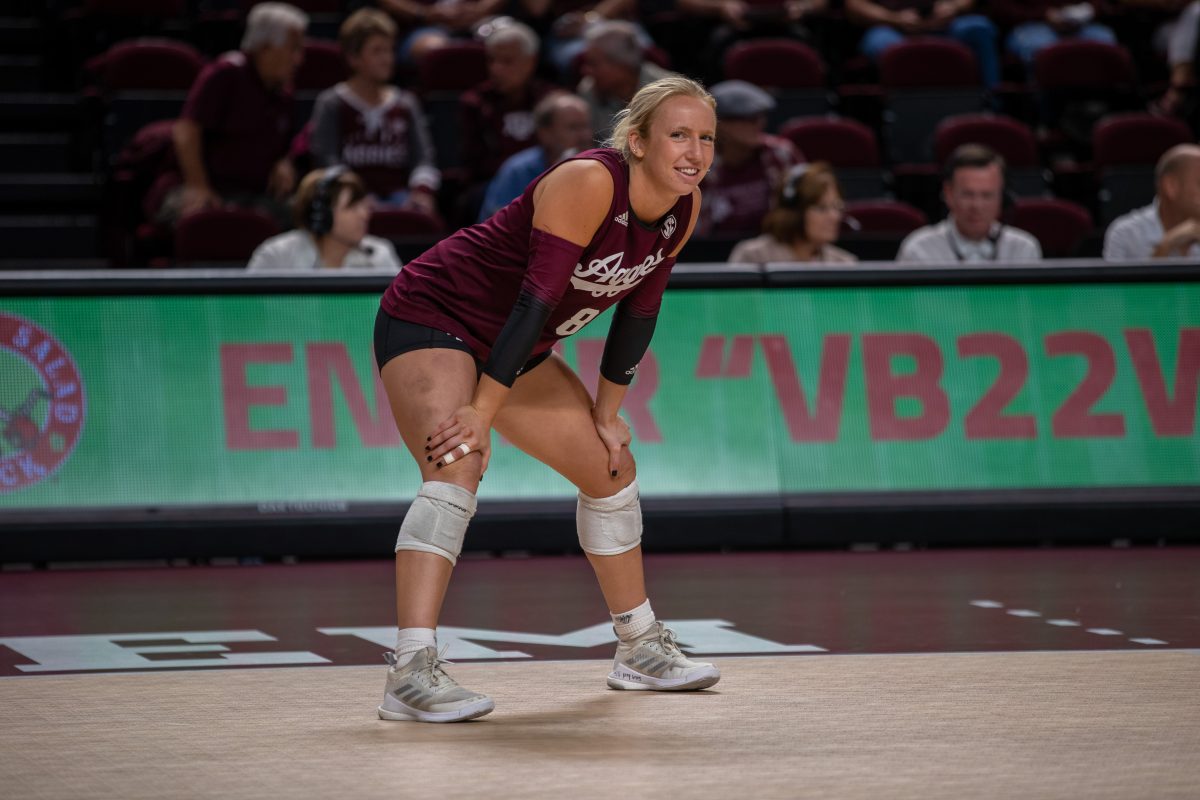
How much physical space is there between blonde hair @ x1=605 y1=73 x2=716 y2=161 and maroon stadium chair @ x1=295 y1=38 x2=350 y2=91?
7.89 meters

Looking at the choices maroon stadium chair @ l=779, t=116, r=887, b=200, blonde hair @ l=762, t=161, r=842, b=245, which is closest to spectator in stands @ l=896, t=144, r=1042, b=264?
blonde hair @ l=762, t=161, r=842, b=245

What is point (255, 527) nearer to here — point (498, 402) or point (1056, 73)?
point (498, 402)

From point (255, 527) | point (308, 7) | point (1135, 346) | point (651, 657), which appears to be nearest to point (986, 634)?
point (651, 657)

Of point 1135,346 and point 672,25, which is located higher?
point 672,25

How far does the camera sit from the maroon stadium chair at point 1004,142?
11891 millimetres

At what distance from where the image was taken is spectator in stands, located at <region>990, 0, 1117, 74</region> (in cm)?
1369

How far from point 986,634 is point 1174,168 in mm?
4349

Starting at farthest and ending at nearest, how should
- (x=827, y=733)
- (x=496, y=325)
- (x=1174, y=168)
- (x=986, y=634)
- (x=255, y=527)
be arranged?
1. (x=1174, y=168)
2. (x=255, y=527)
3. (x=986, y=634)
4. (x=496, y=325)
5. (x=827, y=733)

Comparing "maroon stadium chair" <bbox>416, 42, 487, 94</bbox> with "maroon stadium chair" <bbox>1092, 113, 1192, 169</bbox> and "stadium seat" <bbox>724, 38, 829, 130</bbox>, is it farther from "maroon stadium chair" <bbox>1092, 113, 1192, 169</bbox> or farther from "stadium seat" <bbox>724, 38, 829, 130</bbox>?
"maroon stadium chair" <bbox>1092, 113, 1192, 169</bbox>

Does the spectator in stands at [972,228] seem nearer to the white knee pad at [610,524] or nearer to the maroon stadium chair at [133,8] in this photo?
the white knee pad at [610,524]

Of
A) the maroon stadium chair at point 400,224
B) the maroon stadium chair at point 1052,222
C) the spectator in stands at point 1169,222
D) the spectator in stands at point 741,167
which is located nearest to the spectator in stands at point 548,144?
the maroon stadium chair at point 400,224

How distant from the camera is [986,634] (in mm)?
6137

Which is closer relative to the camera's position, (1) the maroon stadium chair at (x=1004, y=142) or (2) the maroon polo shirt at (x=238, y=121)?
(2) the maroon polo shirt at (x=238, y=121)

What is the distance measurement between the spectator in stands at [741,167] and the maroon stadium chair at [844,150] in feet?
4.16
